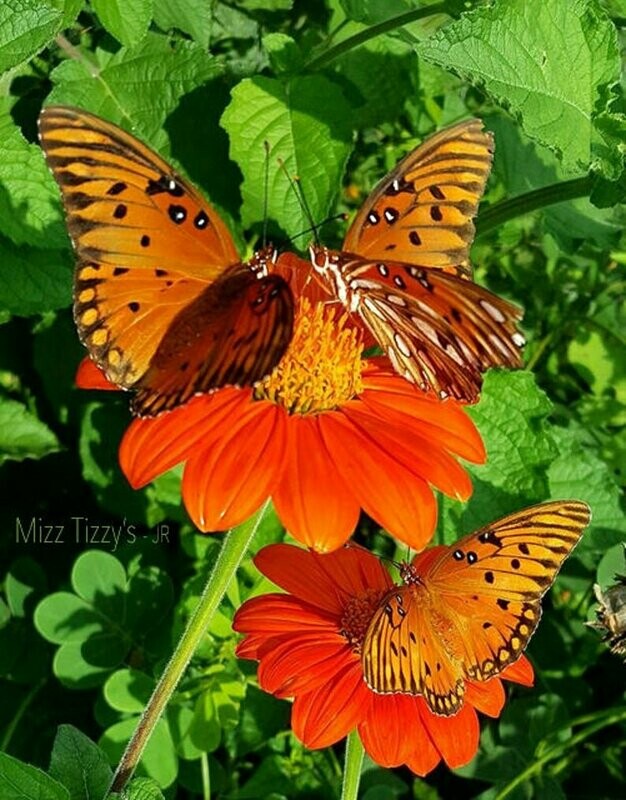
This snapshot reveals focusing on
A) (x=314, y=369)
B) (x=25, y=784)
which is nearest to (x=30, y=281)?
(x=314, y=369)

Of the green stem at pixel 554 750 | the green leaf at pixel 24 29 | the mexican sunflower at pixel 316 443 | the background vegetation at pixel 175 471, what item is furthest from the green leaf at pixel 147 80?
the green stem at pixel 554 750

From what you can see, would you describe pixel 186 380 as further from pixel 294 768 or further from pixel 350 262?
pixel 294 768

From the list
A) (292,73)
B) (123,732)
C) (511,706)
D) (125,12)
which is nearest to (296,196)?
(292,73)

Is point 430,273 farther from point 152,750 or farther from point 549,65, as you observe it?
point 152,750

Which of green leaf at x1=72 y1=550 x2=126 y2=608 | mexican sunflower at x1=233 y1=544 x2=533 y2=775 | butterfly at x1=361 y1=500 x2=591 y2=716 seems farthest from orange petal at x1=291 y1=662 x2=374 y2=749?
green leaf at x1=72 y1=550 x2=126 y2=608

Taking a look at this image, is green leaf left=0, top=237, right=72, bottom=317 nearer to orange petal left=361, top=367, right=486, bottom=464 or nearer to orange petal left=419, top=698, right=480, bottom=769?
orange petal left=361, top=367, right=486, bottom=464
